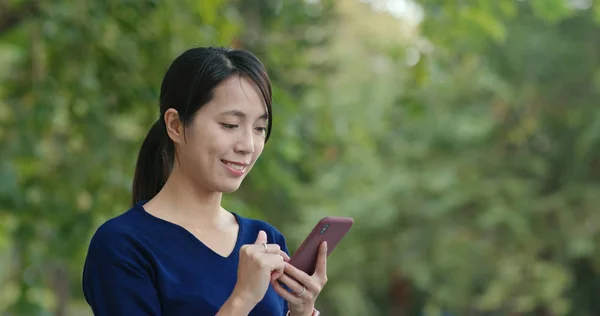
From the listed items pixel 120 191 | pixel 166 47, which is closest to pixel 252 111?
pixel 166 47

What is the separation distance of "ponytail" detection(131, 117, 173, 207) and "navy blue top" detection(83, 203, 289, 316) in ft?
0.69

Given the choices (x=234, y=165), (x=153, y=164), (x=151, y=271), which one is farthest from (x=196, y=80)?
(x=151, y=271)

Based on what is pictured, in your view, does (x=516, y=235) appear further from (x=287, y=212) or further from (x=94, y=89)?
(x=94, y=89)

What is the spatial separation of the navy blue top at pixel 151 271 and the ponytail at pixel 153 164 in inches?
8.2

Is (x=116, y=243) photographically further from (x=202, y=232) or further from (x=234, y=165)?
(x=234, y=165)

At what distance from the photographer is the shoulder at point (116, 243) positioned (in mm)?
2281

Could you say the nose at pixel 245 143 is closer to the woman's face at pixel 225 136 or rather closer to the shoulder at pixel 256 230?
the woman's face at pixel 225 136

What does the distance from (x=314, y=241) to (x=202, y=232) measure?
10.2 inches

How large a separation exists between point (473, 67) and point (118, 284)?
1820cm

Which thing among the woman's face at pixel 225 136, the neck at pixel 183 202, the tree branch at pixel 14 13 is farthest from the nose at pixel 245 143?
the tree branch at pixel 14 13

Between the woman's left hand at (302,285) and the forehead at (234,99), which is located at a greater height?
the forehead at (234,99)

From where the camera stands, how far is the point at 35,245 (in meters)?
6.71

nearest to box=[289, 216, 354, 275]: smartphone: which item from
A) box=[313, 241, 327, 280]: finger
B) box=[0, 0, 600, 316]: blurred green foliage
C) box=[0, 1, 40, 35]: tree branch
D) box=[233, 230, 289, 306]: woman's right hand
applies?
box=[313, 241, 327, 280]: finger

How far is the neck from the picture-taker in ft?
7.95
